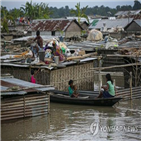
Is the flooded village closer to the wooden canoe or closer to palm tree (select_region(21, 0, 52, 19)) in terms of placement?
the wooden canoe

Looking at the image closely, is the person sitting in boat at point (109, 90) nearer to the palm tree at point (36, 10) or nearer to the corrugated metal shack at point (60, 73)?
the corrugated metal shack at point (60, 73)

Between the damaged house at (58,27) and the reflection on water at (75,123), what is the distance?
2298cm

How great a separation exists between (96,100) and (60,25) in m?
24.4

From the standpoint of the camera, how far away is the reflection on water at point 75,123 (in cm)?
881

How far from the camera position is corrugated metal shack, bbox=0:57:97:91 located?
42.4 ft

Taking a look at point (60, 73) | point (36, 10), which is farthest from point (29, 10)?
point (60, 73)

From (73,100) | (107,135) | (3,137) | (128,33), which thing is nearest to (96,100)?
(73,100)

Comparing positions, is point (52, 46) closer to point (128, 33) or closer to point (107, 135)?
point (107, 135)

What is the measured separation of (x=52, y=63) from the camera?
1317cm

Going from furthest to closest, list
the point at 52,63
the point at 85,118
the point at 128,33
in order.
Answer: the point at 128,33, the point at 52,63, the point at 85,118

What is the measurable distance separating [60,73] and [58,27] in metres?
22.6

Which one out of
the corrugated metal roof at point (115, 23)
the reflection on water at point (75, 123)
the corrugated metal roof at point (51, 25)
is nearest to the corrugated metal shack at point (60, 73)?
the reflection on water at point (75, 123)
